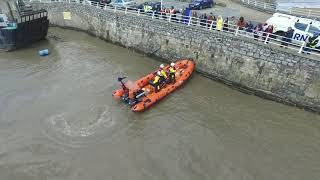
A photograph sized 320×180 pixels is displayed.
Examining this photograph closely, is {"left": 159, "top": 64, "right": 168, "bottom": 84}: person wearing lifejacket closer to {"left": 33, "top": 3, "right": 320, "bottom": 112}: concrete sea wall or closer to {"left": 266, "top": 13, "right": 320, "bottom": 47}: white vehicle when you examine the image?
{"left": 33, "top": 3, "right": 320, "bottom": 112}: concrete sea wall

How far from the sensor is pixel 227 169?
426 inches

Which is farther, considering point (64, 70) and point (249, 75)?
point (64, 70)

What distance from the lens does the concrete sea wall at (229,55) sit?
13.8 m

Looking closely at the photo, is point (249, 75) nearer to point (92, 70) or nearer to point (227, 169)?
point (227, 169)

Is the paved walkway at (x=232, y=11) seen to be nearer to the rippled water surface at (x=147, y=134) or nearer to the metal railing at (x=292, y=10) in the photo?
the metal railing at (x=292, y=10)

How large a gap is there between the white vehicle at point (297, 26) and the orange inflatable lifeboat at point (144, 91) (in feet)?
16.6

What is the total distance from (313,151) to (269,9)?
13026 mm

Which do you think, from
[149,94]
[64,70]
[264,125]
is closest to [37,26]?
[64,70]

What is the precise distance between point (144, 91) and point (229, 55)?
483 cm

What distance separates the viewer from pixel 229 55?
626 inches

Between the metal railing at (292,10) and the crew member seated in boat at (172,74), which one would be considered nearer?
the crew member seated in boat at (172,74)

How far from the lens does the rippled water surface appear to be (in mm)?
10844

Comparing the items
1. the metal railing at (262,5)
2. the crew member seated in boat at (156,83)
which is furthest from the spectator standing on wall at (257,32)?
the metal railing at (262,5)

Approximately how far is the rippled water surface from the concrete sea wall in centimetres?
66
